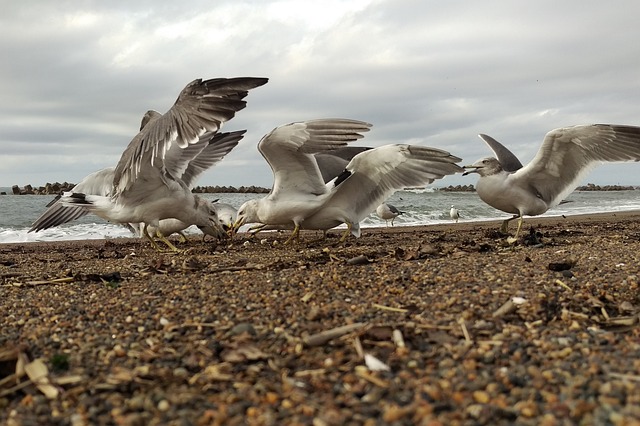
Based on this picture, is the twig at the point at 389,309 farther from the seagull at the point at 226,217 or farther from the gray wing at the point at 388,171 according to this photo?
the seagull at the point at 226,217

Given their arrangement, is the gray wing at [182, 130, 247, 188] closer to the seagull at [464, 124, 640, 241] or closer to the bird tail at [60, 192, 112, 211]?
the bird tail at [60, 192, 112, 211]

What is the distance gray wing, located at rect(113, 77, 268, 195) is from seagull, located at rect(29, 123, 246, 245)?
5.68 feet

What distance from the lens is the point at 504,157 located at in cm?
921

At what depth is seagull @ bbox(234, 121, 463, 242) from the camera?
22.3 feet

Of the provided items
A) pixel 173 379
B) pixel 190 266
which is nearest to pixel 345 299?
pixel 173 379

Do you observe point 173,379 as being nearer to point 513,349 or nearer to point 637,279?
point 513,349

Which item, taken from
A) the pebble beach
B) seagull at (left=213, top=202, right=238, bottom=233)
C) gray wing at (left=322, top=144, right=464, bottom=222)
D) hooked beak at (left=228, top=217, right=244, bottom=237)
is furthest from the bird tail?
the pebble beach

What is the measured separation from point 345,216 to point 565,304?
4710 mm

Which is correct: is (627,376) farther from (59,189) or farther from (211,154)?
(59,189)

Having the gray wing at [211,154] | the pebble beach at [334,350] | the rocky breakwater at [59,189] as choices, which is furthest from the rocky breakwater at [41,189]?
the pebble beach at [334,350]

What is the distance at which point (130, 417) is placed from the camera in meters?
1.73

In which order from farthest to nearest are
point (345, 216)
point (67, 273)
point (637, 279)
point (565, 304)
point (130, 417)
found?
point (345, 216) < point (67, 273) < point (637, 279) < point (565, 304) < point (130, 417)

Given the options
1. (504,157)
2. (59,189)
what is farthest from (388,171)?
(59,189)

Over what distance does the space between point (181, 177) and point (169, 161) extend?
4.25ft
